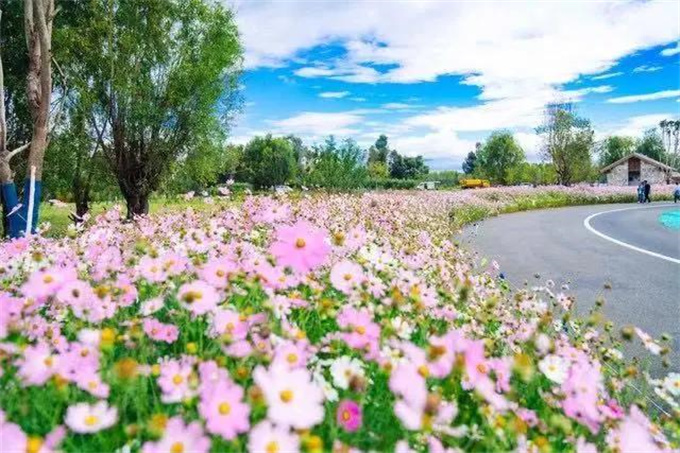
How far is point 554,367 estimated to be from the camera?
237cm

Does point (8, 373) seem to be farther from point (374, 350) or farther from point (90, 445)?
point (374, 350)

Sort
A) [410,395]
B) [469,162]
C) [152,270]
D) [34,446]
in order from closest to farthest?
[34,446] < [410,395] < [152,270] < [469,162]

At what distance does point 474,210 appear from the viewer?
90.6ft

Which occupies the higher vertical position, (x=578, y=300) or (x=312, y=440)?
(x=312, y=440)

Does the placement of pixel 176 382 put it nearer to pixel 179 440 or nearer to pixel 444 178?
pixel 179 440

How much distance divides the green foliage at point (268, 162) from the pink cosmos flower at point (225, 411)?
88.0 meters

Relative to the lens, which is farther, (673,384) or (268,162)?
(268,162)

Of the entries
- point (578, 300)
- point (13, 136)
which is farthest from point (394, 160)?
point (578, 300)

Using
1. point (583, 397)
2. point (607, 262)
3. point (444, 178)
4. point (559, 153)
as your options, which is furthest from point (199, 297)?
point (444, 178)

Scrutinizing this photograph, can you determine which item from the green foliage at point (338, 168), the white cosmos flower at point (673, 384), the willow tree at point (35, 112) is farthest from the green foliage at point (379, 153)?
the white cosmos flower at point (673, 384)

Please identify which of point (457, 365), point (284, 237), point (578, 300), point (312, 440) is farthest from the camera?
point (578, 300)

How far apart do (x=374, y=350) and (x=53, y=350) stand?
50.7 inches

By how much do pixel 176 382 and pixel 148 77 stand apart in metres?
23.0

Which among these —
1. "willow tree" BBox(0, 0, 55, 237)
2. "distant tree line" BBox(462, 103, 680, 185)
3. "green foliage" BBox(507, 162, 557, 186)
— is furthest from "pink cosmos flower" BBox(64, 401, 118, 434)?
"green foliage" BBox(507, 162, 557, 186)
